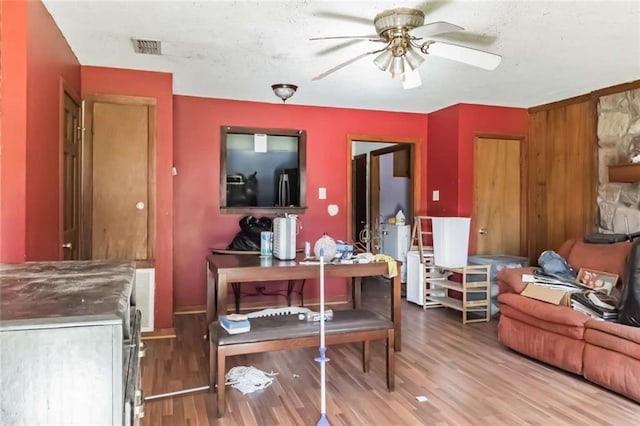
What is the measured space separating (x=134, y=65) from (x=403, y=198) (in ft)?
14.2

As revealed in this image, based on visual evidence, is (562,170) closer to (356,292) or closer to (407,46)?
(356,292)

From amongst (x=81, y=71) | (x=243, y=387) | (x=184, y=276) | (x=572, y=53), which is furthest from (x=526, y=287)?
(x=81, y=71)

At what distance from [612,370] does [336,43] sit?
9.14 ft

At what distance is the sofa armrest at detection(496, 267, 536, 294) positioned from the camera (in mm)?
3668

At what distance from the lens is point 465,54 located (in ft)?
8.86

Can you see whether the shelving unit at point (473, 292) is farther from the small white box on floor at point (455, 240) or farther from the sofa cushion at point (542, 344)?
the sofa cushion at point (542, 344)

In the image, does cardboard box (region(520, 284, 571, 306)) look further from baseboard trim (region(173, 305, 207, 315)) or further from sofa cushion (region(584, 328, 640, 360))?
baseboard trim (region(173, 305, 207, 315))

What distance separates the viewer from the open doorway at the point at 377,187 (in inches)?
262

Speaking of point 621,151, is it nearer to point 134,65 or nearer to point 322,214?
point 322,214

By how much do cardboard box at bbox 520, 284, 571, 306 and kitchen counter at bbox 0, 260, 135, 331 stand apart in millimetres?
2900

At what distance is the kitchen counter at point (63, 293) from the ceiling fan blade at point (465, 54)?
2039mm

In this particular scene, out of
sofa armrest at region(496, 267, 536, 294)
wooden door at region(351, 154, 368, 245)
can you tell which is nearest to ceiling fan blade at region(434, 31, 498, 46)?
sofa armrest at region(496, 267, 536, 294)

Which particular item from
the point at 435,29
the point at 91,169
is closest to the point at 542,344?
the point at 435,29

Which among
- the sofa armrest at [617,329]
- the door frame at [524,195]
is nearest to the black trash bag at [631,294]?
the sofa armrest at [617,329]
